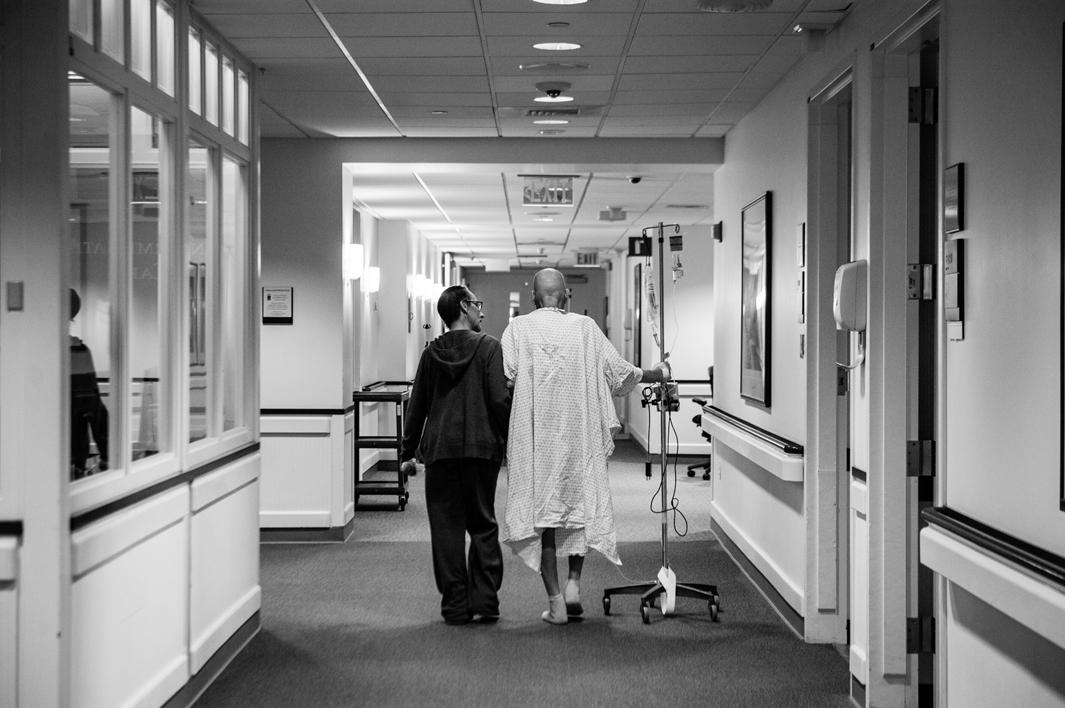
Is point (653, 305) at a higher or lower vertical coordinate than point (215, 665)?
higher

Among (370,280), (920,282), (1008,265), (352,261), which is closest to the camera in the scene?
(1008,265)

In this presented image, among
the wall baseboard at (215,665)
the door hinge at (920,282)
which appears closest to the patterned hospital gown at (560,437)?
the wall baseboard at (215,665)

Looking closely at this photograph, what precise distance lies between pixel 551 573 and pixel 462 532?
1.55 ft

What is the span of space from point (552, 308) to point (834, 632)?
199cm

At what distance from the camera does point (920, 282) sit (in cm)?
403

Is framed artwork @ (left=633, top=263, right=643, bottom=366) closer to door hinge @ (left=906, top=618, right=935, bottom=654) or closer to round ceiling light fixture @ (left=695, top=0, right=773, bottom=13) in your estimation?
round ceiling light fixture @ (left=695, top=0, right=773, bottom=13)

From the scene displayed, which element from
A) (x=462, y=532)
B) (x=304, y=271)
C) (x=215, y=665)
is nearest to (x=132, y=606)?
(x=215, y=665)

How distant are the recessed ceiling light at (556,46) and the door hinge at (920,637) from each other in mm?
2893

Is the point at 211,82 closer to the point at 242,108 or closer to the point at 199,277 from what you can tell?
the point at 242,108

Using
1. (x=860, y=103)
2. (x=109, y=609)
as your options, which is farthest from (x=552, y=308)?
(x=109, y=609)

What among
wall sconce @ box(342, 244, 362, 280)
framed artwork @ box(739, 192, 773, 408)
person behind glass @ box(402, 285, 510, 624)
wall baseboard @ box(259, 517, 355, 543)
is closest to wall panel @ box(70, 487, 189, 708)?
person behind glass @ box(402, 285, 510, 624)

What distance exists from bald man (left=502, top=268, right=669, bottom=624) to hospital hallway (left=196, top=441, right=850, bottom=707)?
0.42 m

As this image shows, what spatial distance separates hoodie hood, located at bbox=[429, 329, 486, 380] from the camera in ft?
17.5

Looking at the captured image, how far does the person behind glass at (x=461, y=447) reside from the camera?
5316 mm
